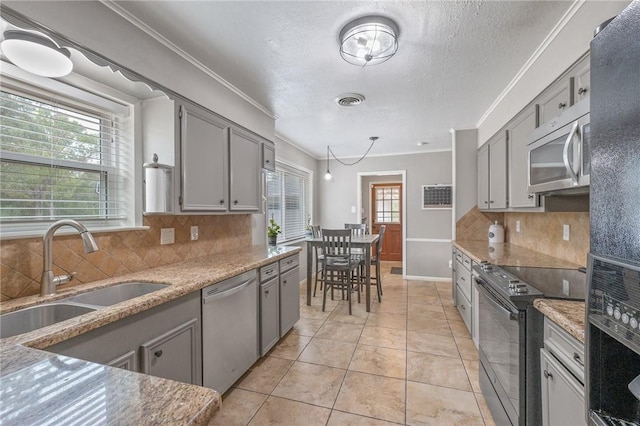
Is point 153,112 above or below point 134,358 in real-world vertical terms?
above

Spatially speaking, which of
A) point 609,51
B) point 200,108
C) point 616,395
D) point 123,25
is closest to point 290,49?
point 200,108

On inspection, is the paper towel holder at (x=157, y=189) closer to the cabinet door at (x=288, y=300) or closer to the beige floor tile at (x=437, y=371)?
the cabinet door at (x=288, y=300)

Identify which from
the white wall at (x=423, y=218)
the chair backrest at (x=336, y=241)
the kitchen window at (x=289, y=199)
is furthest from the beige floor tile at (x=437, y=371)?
the white wall at (x=423, y=218)

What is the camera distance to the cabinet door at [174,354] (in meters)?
1.34

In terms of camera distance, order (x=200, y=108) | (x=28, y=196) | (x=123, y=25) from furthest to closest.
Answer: (x=200, y=108) < (x=123, y=25) < (x=28, y=196)

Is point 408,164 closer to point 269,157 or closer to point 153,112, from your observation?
point 269,157

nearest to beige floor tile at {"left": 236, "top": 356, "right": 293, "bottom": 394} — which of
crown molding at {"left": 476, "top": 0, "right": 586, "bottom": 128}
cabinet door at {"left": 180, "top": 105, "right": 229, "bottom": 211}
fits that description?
cabinet door at {"left": 180, "top": 105, "right": 229, "bottom": 211}

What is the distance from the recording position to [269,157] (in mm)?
3080

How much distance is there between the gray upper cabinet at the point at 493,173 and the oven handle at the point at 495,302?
1.17 metres

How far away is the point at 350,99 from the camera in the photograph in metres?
2.81

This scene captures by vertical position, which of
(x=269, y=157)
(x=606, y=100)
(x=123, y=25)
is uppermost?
(x=123, y=25)

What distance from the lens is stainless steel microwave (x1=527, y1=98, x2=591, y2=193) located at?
3.96ft

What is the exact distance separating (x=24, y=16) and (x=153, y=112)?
804mm

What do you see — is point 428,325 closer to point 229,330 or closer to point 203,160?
point 229,330
